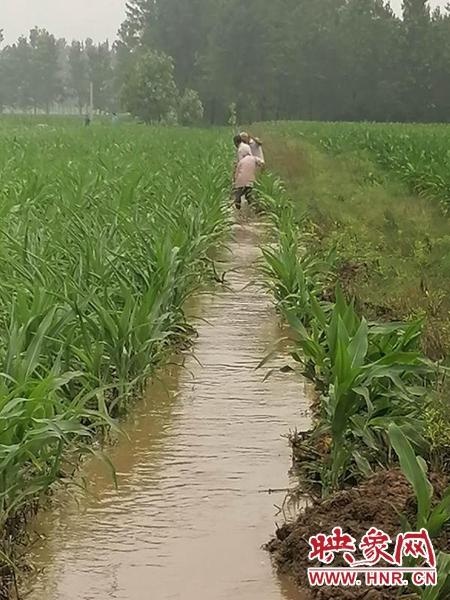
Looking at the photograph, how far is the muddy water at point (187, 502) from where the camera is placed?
3562 mm

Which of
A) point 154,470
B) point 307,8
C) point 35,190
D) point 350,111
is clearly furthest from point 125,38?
point 154,470

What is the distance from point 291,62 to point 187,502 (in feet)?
225

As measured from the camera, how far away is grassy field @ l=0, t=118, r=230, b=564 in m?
3.79

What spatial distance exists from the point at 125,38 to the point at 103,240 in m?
87.5

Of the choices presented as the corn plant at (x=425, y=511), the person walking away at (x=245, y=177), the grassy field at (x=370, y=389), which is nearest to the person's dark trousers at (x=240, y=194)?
the person walking away at (x=245, y=177)

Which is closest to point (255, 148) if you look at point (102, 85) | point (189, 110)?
point (189, 110)

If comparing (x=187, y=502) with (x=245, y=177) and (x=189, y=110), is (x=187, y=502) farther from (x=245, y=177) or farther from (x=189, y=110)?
(x=189, y=110)

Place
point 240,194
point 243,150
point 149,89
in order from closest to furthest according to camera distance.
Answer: point 240,194
point 243,150
point 149,89

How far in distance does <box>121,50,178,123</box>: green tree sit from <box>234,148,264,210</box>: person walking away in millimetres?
45853

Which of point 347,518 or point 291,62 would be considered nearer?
point 347,518

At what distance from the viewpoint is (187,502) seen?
4.23 meters

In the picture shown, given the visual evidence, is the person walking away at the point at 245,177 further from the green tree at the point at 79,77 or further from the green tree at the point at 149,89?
the green tree at the point at 79,77

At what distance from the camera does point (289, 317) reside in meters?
5.12

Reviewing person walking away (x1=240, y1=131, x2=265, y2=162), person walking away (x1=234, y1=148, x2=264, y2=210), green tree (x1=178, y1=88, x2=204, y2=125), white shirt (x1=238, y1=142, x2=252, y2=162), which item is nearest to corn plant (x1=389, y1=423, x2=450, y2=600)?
person walking away (x1=234, y1=148, x2=264, y2=210)
